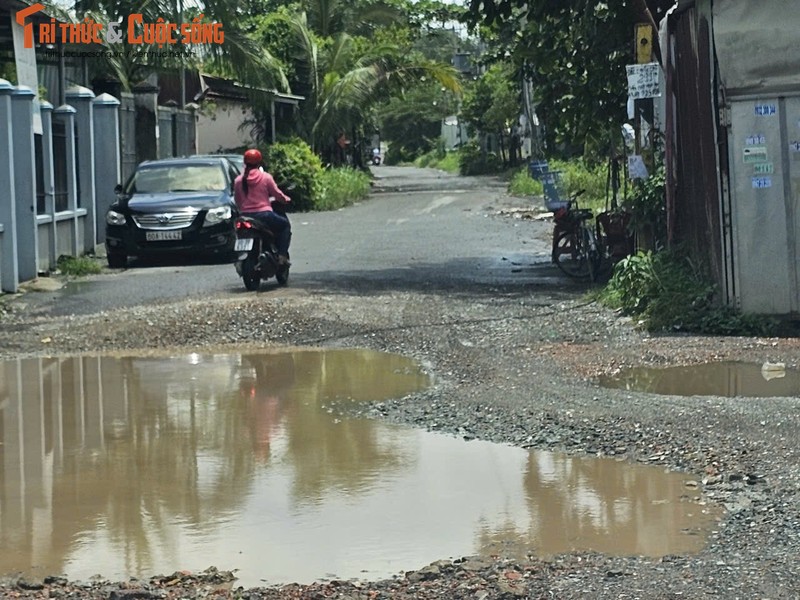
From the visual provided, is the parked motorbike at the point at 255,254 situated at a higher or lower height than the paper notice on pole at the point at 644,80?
lower

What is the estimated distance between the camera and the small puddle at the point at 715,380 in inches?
344

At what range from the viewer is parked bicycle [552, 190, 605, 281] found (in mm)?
15078

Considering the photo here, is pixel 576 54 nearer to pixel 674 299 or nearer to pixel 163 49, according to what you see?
pixel 674 299

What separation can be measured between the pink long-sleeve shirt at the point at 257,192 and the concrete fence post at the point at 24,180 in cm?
302

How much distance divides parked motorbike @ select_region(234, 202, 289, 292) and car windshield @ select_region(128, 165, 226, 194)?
515cm

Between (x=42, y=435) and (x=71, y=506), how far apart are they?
1.76 metres

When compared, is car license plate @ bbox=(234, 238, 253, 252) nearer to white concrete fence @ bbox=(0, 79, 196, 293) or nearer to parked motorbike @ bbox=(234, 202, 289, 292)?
parked motorbike @ bbox=(234, 202, 289, 292)

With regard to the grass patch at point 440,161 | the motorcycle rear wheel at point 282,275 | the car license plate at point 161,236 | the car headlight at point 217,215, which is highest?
the grass patch at point 440,161

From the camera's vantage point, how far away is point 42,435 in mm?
8117

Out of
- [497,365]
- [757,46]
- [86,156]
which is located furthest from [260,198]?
[86,156]

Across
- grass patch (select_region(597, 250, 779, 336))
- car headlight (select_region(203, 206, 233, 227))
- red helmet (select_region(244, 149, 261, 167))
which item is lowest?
grass patch (select_region(597, 250, 779, 336))

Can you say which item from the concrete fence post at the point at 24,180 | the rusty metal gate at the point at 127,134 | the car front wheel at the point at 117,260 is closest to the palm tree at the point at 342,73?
the rusty metal gate at the point at 127,134

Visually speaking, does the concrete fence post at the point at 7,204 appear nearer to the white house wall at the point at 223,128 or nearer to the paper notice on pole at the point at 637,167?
the paper notice on pole at the point at 637,167

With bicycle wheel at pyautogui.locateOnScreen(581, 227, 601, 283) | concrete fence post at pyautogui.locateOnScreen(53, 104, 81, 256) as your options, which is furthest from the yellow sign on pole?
concrete fence post at pyautogui.locateOnScreen(53, 104, 81, 256)
